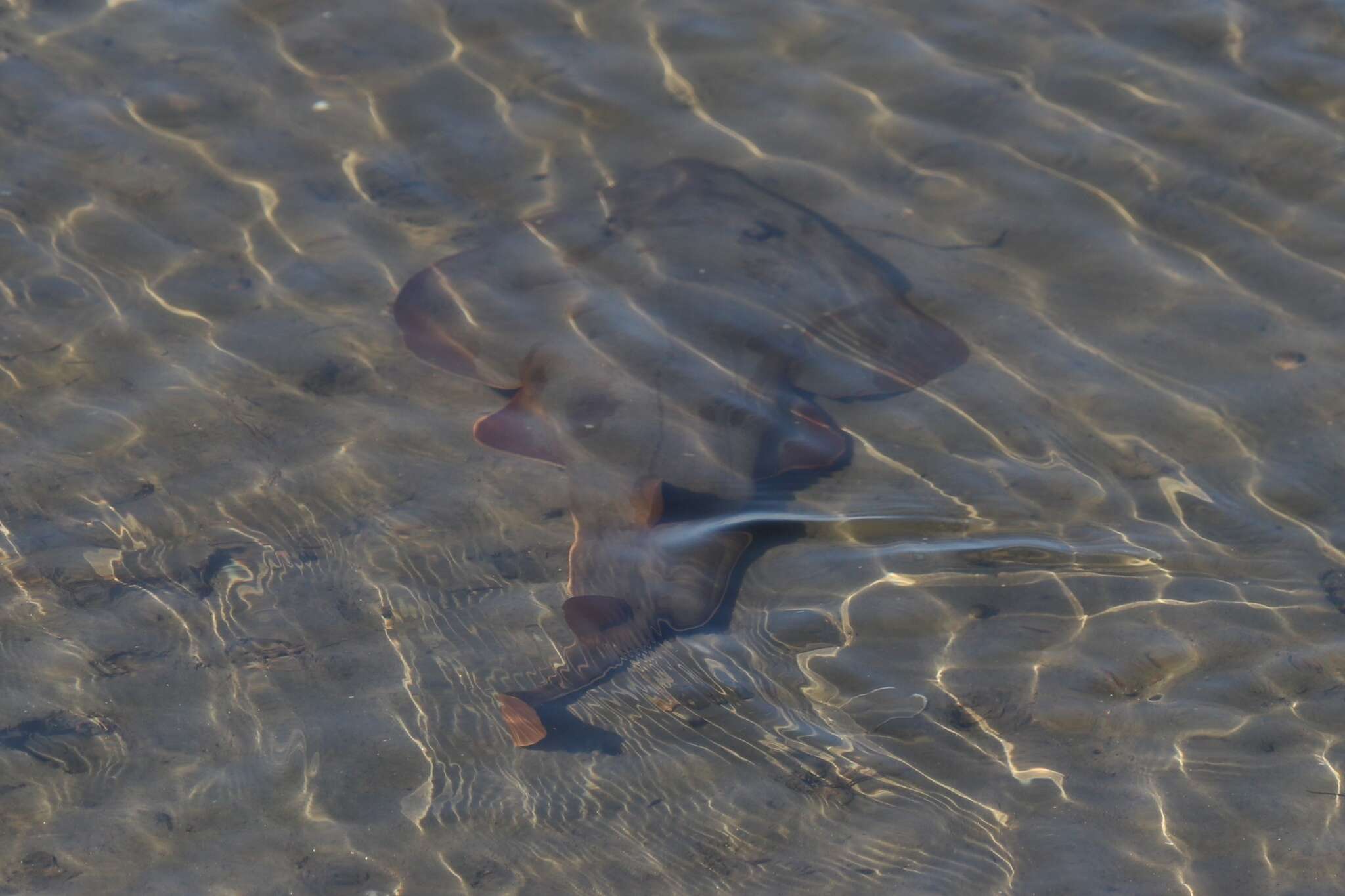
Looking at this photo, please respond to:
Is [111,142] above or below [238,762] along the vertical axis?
above

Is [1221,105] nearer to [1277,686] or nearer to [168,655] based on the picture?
[1277,686]

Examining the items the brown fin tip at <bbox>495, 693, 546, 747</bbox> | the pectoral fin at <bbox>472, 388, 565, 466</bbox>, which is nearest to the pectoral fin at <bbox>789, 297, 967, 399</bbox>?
the pectoral fin at <bbox>472, 388, 565, 466</bbox>

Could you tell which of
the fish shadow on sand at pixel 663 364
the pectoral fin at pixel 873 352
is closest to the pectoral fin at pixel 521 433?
the fish shadow on sand at pixel 663 364

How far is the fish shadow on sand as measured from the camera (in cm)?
416

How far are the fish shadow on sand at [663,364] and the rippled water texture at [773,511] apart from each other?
0.35ft

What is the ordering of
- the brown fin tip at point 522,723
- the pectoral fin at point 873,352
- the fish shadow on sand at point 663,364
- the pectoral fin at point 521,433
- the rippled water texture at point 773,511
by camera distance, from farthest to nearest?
the pectoral fin at point 873,352, the pectoral fin at point 521,433, the fish shadow on sand at point 663,364, the brown fin tip at point 522,723, the rippled water texture at point 773,511

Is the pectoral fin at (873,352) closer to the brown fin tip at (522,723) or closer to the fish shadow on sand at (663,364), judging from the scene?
the fish shadow on sand at (663,364)

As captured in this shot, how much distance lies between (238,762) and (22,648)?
878mm

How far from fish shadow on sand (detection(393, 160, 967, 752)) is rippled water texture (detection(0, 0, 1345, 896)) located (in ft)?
0.35

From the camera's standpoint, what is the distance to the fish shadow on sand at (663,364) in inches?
164

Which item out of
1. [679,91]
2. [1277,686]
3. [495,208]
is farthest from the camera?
[679,91]

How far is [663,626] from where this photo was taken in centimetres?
405

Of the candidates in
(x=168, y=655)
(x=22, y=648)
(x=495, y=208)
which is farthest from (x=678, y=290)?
(x=22, y=648)

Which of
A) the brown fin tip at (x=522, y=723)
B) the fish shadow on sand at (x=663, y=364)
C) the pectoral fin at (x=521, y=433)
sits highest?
the fish shadow on sand at (x=663, y=364)
